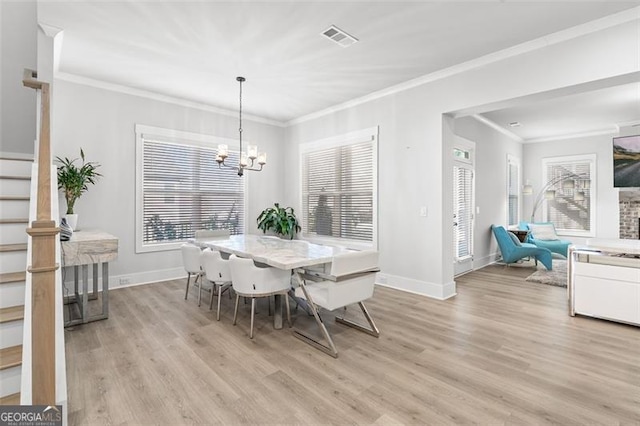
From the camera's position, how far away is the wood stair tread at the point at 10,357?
68.6 inches

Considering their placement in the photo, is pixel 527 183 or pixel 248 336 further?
pixel 527 183

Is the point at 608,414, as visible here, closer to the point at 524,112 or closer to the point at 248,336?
the point at 248,336

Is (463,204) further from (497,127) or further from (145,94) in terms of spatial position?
(145,94)

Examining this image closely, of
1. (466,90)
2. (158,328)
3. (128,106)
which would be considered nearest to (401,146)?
(466,90)

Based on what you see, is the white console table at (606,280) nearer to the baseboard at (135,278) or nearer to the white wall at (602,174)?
the white wall at (602,174)

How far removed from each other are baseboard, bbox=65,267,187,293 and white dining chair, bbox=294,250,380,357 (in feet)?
9.75

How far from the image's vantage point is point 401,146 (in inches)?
179

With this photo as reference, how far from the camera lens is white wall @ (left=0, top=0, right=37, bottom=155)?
3.51 metres

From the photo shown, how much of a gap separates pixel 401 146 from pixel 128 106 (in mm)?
4066

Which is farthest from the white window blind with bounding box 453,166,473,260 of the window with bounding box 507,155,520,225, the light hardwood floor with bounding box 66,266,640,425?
the window with bounding box 507,155,520,225

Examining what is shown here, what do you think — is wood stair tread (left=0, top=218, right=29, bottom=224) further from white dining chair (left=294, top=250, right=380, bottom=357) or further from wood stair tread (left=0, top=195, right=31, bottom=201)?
white dining chair (left=294, top=250, right=380, bottom=357)

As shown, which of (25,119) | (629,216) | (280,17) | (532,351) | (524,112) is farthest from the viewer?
(629,216)

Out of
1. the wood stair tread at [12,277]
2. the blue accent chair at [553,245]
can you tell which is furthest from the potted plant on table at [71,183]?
the blue accent chair at [553,245]

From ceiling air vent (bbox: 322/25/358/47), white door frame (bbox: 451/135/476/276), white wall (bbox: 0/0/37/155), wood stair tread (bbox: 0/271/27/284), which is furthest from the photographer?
white door frame (bbox: 451/135/476/276)
